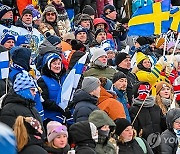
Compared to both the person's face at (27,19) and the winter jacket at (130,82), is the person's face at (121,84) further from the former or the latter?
the person's face at (27,19)

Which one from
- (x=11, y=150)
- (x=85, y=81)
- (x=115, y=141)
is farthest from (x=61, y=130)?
(x=11, y=150)

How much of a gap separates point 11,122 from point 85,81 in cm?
172

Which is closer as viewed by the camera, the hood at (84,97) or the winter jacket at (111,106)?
the hood at (84,97)

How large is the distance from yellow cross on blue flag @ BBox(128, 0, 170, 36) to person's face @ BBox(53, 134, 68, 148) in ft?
16.4

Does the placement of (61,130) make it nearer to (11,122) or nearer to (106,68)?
(11,122)

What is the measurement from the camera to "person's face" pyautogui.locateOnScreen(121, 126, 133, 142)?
20.1 feet

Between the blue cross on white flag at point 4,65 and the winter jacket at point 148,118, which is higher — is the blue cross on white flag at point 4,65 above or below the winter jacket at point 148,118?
above

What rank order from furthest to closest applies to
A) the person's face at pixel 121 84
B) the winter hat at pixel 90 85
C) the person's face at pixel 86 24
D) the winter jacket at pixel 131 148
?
the person's face at pixel 86 24 → the person's face at pixel 121 84 → the winter hat at pixel 90 85 → the winter jacket at pixel 131 148

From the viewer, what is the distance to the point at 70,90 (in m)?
6.72

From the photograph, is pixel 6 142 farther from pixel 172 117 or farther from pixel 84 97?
pixel 172 117

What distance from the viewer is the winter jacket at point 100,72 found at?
8.09 metres

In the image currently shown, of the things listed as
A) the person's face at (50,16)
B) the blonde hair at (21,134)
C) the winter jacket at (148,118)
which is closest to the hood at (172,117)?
the winter jacket at (148,118)

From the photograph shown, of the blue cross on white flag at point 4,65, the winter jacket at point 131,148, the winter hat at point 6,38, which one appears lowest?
the winter jacket at point 131,148

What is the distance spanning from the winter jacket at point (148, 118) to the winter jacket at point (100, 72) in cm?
72
